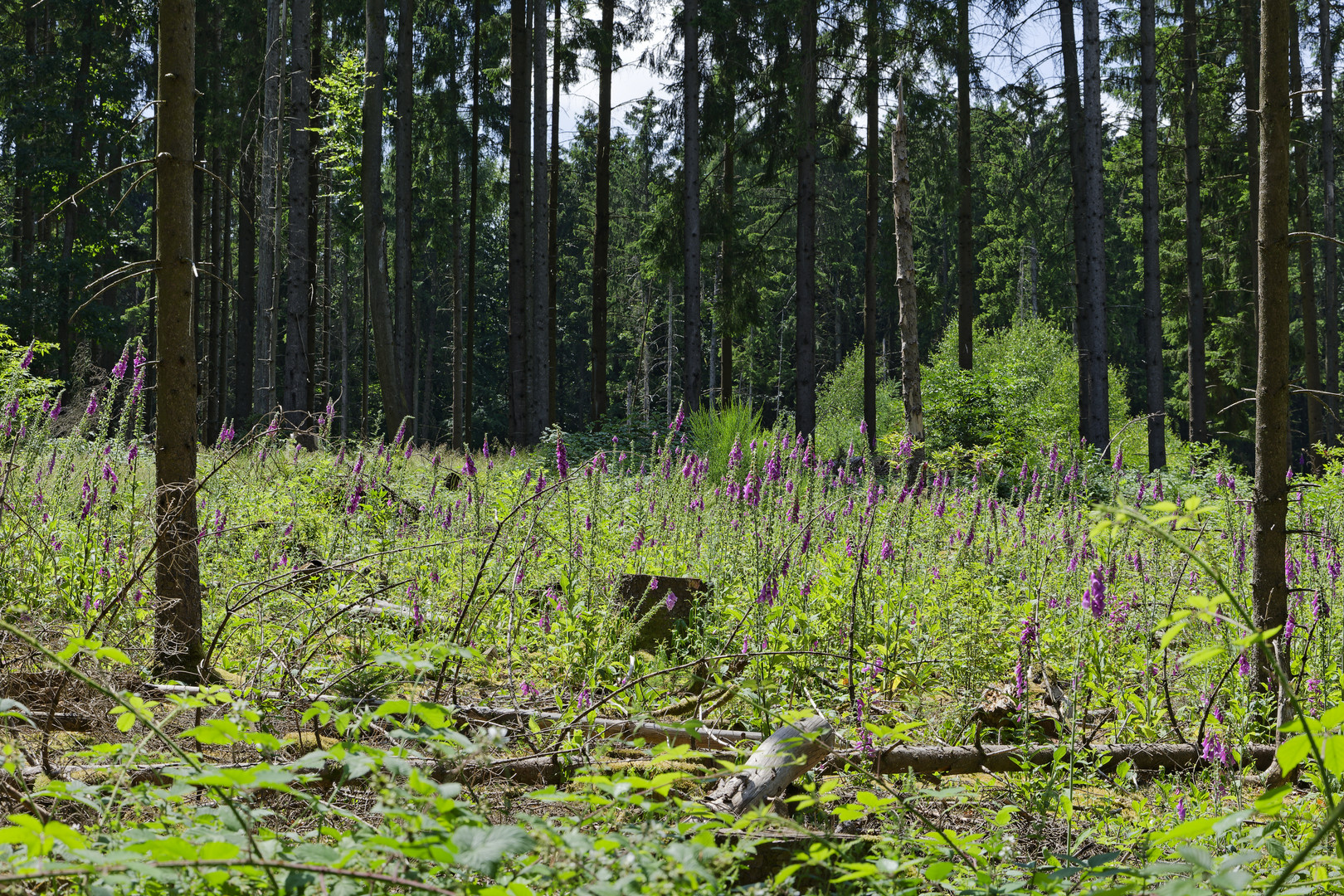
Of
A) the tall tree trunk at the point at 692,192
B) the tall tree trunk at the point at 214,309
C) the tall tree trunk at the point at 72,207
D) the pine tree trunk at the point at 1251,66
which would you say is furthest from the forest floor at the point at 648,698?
the tall tree trunk at the point at 214,309

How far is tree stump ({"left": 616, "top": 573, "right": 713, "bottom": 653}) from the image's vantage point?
468cm

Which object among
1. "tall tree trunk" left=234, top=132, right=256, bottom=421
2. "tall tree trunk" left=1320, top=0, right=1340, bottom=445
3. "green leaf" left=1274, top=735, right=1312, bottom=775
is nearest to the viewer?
"green leaf" left=1274, top=735, right=1312, bottom=775

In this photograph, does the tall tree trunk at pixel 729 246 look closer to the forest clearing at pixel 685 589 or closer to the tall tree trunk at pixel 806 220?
the forest clearing at pixel 685 589

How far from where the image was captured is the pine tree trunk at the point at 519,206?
55.7 ft

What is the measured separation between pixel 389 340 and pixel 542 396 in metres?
4.36

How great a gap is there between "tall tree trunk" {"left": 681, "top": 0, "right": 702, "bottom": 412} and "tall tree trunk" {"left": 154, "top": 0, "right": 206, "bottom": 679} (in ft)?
41.8

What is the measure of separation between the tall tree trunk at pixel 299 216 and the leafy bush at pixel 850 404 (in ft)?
60.6

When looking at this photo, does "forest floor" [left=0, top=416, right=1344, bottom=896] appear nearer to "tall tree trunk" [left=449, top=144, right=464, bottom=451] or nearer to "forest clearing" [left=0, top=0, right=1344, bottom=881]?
"forest clearing" [left=0, top=0, right=1344, bottom=881]

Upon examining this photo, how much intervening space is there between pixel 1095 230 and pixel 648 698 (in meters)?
14.4

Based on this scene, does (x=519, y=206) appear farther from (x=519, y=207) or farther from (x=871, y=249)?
(x=871, y=249)

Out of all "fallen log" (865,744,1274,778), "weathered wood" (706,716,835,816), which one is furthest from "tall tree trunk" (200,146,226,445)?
"weathered wood" (706,716,835,816)

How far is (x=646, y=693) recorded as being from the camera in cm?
353

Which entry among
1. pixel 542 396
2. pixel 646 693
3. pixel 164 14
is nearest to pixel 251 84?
pixel 542 396

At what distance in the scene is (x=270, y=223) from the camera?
12.2 m
